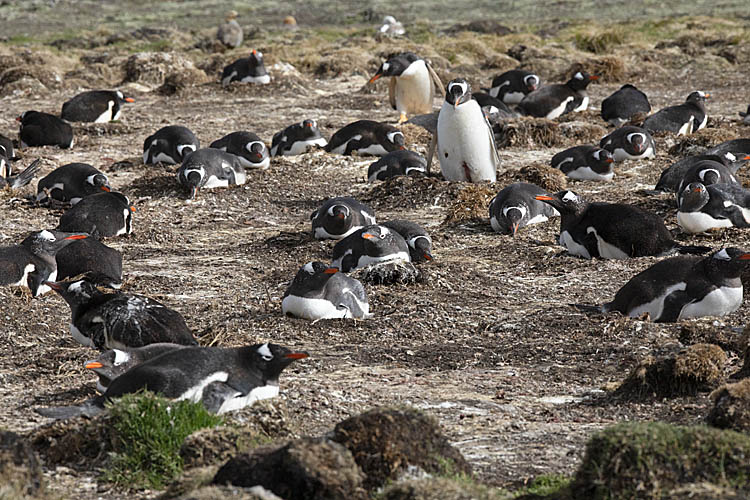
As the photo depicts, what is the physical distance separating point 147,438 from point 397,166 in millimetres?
9007

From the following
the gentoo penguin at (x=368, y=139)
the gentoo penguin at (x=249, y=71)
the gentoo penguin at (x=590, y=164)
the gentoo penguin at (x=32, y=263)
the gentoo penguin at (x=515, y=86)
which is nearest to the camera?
the gentoo penguin at (x=32, y=263)

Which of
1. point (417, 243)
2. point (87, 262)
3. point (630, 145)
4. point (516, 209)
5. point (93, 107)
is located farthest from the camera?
point (93, 107)

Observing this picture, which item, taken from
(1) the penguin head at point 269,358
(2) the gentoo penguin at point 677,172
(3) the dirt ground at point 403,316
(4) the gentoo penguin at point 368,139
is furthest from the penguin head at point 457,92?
(1) the penguin head at point 269,358

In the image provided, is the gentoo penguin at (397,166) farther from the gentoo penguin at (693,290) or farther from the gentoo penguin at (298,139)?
the gentoo penguin at (693,290)

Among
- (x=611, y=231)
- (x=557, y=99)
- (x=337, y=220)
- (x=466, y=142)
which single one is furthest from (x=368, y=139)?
(x=611, y=231)

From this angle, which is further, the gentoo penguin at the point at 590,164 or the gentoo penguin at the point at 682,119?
the gentoo penguin at the point at 682,119

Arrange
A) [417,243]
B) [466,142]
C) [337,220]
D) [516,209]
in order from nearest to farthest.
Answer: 1. [417,243]
2. [337,220]
3. [516,209]
4. [466,142]

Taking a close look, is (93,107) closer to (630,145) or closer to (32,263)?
(630,145)

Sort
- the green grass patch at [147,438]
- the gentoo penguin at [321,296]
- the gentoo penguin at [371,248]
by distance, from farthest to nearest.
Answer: the gentoo penguin at [371,248] < the gentoo penguin at [321,296] < the green grass patch at [147,438]

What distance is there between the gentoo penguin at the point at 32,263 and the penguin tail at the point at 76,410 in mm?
3296

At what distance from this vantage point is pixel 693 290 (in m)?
7.46

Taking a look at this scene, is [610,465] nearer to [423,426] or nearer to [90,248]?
[423,426]

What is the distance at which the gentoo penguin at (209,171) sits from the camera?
41.3 ft

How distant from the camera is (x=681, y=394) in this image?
599 centimetres
